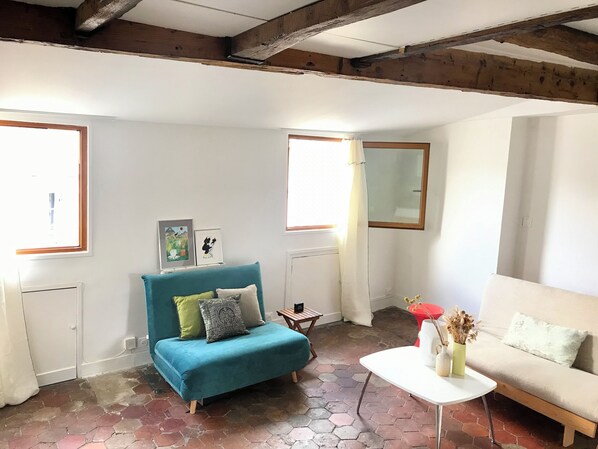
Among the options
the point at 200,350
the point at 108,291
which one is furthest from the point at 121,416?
the point at 108,291

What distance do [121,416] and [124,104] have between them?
2128 millimetres

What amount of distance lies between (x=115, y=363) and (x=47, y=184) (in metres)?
1.52

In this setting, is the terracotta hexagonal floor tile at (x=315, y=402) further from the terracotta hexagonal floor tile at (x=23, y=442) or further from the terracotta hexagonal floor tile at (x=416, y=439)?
the terracotta hexagonal floor tile at (x=23, y=442)

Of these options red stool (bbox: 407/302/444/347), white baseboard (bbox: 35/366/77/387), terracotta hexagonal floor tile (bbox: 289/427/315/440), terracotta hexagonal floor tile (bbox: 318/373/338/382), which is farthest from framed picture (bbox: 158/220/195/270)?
red stool (bbox: 407/302/444/347)

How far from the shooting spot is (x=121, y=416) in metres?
3.13

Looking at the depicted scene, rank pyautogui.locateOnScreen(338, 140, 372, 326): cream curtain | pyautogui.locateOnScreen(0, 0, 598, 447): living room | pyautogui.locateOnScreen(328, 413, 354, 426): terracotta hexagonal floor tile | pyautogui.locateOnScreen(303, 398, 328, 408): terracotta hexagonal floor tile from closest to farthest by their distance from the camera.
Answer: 1. pyautogui.locateOnScreen(328, 413, 354, 426): terracotta hexagonal floor tile
2. pyautogui.locateOnScreen(0, 0, 598, 447): living room
3. pyautogui.locateOnScreen(303, 398, 328, 408): terracotta hexagonal floor tile
4. pyautogui.locateOnScreen(338, 140, 372, 326): cream curtain

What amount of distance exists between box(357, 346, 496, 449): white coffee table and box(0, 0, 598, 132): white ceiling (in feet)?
6.43

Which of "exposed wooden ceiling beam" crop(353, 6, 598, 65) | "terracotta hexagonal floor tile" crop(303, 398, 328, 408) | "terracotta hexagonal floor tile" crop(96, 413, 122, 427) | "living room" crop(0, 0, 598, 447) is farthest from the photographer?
"terracotta hexagonal floor tile" crop(303, 398, 328, 408)

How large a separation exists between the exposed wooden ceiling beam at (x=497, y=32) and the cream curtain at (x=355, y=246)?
2188mm

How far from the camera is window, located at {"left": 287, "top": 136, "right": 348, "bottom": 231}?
4.75 meters

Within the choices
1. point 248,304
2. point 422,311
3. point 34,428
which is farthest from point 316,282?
point 34,428

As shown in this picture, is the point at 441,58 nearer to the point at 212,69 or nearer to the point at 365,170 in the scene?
the point at 212,69

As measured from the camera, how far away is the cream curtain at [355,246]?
486 centimetres

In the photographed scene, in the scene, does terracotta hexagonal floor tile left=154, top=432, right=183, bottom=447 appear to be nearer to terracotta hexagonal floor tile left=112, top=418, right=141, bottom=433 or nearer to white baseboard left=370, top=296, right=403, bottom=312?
terracotta hexagonal floor tile left=112, top=418, right=141, bottom=433
